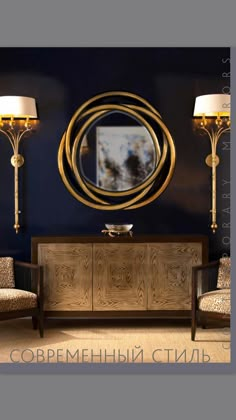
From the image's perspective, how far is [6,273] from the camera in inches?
237

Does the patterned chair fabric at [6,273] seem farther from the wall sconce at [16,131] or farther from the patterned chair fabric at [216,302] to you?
the patterned chair fabric at [216,302]

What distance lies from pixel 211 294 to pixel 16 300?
56.8 inches

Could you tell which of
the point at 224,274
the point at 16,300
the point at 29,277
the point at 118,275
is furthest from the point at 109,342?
the point at 224,274

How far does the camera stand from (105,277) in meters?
5.86

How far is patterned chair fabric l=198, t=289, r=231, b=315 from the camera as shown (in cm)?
527

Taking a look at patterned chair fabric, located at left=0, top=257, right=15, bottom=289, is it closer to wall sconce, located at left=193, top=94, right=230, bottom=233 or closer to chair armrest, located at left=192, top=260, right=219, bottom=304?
chair armrest, located at left=192, top=260, right=219, bottom=304

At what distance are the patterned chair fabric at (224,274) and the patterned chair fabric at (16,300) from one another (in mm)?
1460

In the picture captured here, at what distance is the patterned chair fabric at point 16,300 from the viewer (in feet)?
18.0

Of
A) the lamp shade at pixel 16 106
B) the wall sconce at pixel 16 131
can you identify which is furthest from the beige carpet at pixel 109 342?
the lamp shade at pixel 16 106

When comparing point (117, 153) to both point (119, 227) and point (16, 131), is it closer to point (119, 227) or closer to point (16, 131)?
point (119, 227)

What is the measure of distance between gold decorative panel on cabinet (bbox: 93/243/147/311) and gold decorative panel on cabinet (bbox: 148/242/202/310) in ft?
0.24

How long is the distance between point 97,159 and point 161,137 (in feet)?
1.88
